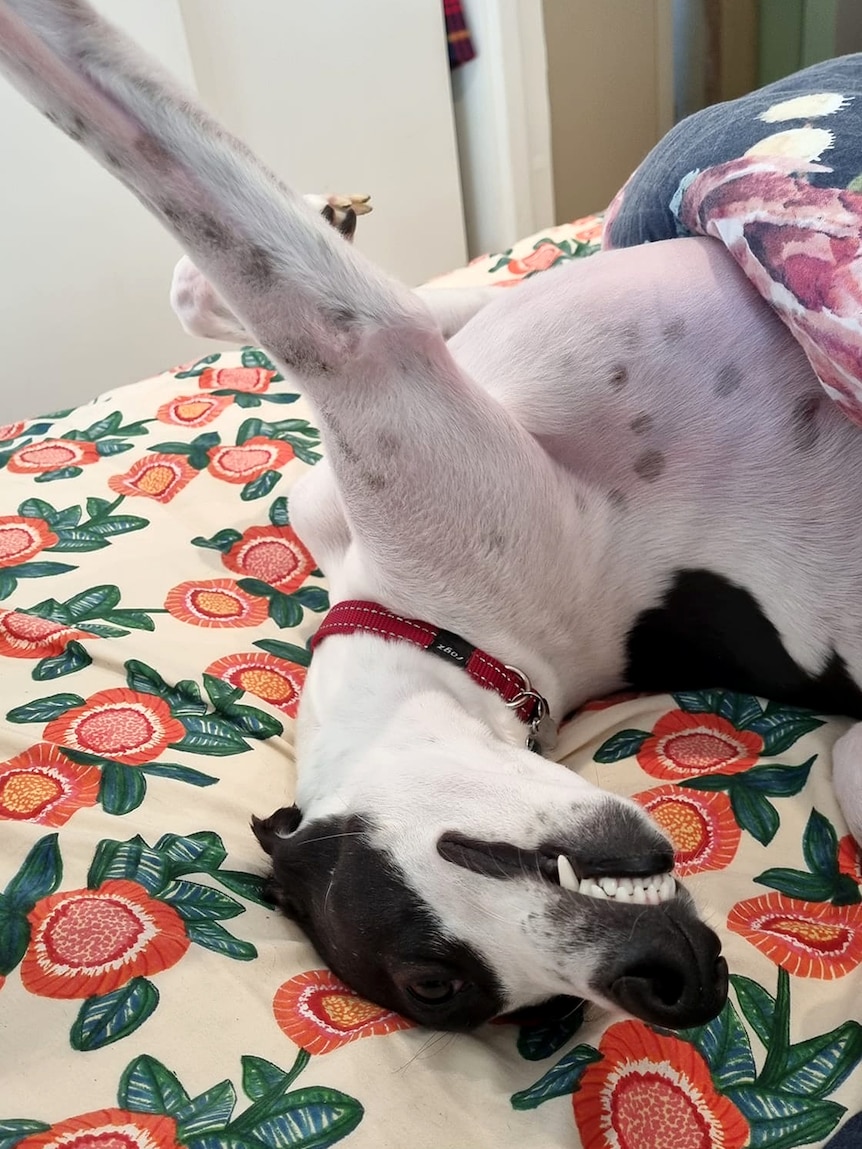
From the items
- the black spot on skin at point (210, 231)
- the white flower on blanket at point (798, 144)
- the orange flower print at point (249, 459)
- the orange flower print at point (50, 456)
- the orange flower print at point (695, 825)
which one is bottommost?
the orange flower print at point (695, 825)

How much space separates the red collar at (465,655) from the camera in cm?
119

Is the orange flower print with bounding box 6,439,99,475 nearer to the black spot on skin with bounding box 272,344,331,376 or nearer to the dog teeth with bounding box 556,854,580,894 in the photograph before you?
the black spot on skin with bounding box 272,344,331,376

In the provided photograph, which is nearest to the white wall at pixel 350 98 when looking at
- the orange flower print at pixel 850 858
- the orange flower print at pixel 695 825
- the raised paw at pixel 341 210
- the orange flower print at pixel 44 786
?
the raised paw at pixel 341 210

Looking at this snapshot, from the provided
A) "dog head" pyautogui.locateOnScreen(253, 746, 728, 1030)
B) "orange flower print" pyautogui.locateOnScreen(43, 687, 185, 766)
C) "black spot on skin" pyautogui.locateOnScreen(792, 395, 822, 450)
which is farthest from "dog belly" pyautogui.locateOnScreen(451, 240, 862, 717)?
"orange flower print" pyautogui.locateOnScreen(43, 687, 185, 766)

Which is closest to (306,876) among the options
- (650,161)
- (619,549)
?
(619,549)

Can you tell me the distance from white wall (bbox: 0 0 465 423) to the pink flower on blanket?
233 centimetres

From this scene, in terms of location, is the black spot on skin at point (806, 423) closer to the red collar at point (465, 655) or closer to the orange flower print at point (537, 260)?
the red collar at point (465, 655)

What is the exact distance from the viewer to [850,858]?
44.1 inches

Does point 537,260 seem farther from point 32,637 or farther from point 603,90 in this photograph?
point 603,90

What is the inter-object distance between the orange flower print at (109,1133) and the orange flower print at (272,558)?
95 cm

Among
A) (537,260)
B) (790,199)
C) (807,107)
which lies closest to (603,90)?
(537,260)

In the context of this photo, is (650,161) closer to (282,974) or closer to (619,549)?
(619,549)

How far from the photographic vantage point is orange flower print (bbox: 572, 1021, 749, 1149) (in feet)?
2.72

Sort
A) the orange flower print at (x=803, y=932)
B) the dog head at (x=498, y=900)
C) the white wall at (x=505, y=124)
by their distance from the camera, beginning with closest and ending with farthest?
1. the dog head at (x=498, y=900)
2. the orange flower print at (x=803, y=932)
3. the white wall at (x=505, y=124)
